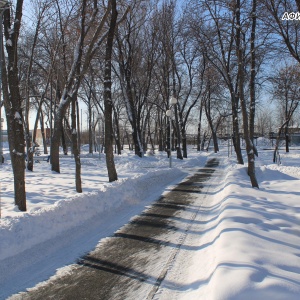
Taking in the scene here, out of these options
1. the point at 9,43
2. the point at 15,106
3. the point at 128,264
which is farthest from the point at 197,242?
the point at 9,43

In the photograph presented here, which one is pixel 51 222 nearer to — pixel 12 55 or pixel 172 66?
pixel 12 55

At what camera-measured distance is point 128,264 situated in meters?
5.07

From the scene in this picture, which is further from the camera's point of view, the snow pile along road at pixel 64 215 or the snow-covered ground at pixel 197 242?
the snow pile along road at pixel 64 215

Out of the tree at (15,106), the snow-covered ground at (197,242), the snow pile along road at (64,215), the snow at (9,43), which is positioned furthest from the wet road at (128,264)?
the snow at (9,43)

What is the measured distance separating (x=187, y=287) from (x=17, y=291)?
221 centimetres

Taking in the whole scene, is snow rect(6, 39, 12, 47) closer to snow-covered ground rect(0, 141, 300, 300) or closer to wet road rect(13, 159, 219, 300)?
snow-covered ground rect(0, 141, 300, 300)

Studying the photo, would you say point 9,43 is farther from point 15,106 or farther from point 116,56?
point 116,56

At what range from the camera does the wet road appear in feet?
13.6

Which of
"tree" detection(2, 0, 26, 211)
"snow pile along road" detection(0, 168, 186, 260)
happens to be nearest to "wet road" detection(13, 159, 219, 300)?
"snow pile along road" detection(0, 168, 186, 260)

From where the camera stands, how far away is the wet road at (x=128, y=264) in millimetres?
4137

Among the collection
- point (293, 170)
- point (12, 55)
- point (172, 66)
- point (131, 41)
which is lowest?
point (293, 170)

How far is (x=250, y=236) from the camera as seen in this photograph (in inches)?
216

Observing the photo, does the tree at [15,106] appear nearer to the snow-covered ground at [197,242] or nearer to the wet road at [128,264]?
the snow-covered ground at [197,242]

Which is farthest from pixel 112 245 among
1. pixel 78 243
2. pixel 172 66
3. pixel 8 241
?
pixel 172 66
